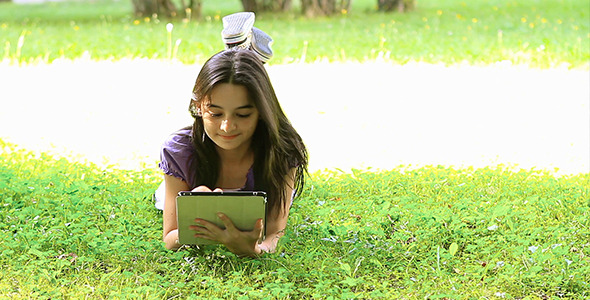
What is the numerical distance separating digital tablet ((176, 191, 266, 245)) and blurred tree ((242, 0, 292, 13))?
41.3ft

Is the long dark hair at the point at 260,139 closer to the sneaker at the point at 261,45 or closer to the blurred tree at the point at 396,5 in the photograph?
the sneaker at the point at 261,45

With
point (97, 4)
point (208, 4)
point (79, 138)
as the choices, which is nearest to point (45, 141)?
point (79, 138)

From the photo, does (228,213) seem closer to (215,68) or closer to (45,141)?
(215,68)

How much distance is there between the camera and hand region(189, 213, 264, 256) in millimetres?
3730

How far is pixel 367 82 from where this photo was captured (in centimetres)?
838

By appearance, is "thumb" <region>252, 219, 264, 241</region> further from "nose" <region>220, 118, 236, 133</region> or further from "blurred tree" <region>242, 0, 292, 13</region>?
"blurred tree" <region>242, 0, 292, 13</region>

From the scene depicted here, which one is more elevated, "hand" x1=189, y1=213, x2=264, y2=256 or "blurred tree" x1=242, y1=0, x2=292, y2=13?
"hand" x1=189, y1=213, x2=264, y2=256

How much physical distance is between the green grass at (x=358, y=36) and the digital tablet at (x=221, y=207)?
221 inches

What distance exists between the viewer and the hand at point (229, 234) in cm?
373

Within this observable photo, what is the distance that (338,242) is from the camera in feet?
14.0

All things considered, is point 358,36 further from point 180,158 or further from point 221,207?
point 221,207

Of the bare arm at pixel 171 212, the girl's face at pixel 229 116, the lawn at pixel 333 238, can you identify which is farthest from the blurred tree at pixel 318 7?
the girl's face at pixel 229 116

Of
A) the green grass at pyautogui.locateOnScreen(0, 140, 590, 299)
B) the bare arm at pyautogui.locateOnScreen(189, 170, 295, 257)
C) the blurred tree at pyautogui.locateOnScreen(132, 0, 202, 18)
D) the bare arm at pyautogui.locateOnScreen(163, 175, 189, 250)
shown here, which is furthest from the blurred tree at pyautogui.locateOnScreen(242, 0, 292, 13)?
the bare arm at pyautogui.locateOnScreen(189, 170, 295, 257)

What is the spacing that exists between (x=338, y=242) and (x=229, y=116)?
900mm
